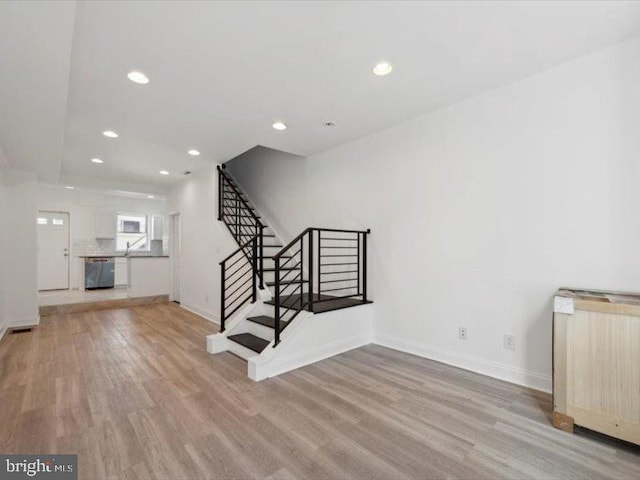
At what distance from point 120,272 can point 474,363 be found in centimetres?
907

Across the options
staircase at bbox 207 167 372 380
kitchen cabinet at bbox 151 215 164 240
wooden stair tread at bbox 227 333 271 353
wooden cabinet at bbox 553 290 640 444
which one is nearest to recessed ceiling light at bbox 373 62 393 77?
staircase at bbox 207 167 372 380

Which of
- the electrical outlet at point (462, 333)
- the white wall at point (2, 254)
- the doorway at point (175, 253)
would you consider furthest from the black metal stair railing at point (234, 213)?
the electrical outlet at point (462, 333)

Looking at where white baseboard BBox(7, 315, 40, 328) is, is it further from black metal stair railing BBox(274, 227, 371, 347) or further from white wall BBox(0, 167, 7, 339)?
black metal stair railing BBox(274, 227, 371, 347)

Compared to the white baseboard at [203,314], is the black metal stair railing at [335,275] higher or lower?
higher

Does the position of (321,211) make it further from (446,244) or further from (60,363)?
(60,363)

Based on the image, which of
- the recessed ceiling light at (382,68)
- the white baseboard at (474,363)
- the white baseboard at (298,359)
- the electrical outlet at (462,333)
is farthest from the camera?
the electrical outlet at (462,333)

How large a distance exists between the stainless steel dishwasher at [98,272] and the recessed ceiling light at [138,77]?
6.91 metres

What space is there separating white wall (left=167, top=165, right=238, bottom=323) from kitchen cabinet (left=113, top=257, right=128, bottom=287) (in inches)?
134

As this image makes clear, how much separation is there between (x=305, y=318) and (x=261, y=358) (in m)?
0.58

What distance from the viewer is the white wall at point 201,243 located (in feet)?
16.5

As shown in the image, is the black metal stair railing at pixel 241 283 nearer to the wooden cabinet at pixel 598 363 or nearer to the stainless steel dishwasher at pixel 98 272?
the wooden cabinet at pixel 598 363

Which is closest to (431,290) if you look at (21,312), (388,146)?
(388,146)

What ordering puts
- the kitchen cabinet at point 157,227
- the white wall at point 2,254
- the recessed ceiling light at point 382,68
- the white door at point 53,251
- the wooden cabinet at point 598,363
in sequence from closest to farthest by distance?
1. the wooden cabinet at point 598,363
2. the recessed ceiling light at point 382,68
3. the white wall at point 2,254
4. the white door at point 53,251
5. the kitchen cabinet at point 157,227

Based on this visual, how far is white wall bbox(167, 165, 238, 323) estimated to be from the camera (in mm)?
5023
